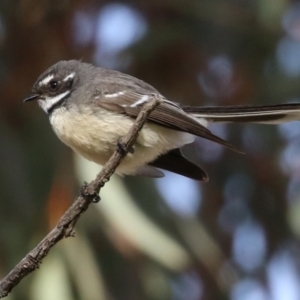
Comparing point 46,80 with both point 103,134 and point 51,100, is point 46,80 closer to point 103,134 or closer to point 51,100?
point 51,100

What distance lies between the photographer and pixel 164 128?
2502 millimetres

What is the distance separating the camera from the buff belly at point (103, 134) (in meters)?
2.38

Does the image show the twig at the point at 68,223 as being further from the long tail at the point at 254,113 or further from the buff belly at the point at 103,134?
the long tail at the point at 254,113

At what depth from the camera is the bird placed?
94.5 inches

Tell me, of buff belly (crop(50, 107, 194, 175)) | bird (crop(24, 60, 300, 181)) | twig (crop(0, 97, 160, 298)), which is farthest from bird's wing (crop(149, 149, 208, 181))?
twig (crop(0, 97, 160, 298))

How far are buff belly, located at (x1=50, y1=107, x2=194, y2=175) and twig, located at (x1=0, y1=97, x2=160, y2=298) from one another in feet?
1.41

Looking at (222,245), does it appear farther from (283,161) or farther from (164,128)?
(164,128)

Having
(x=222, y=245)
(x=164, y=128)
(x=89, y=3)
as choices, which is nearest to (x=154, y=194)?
(x=222, y=245)

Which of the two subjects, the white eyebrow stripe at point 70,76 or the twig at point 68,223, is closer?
the twig at point 68,223

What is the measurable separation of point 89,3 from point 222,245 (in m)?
1.32

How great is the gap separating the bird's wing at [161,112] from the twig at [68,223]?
476 mm

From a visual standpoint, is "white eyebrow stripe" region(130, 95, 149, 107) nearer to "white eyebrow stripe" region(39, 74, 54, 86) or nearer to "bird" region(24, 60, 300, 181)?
"bird" region(24, 60, 300, 181)

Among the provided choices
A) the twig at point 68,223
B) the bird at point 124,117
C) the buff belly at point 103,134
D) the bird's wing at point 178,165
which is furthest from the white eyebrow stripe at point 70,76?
A: the twig at point 68,223

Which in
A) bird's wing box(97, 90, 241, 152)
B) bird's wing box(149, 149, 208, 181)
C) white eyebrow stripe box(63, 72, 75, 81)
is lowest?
bird's wing box(97, 90, 241, 152)
